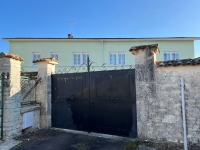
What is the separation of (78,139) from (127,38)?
10701 mm

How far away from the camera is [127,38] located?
1302 cm

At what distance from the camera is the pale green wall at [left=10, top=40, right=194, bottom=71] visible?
42.9ft

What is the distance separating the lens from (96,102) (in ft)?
16.8

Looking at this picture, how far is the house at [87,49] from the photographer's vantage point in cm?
1302

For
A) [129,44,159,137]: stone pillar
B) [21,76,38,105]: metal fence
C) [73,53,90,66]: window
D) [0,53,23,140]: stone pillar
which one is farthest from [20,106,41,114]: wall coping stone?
[73,53,90,66]: window

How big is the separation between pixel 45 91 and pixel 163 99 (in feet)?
15.4

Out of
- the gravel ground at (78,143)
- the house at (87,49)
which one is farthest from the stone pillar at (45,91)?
the house at (87,49)

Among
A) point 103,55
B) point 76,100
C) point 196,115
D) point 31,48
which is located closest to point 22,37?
point 31,48

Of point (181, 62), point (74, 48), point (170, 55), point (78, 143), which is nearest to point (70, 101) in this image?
point (78, 143)

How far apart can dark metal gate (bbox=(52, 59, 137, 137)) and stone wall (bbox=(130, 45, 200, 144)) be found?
328 millimetres

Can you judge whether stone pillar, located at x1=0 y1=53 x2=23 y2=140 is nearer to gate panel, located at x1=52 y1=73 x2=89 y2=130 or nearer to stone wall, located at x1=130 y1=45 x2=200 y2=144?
gate panel, located at x1=52 y1=73 x2=89 y2=130

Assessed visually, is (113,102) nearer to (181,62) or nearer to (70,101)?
(70,101)

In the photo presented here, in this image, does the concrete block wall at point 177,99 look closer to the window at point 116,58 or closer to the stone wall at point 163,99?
the stone wall at point 163,99

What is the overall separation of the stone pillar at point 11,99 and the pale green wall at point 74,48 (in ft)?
27.1
